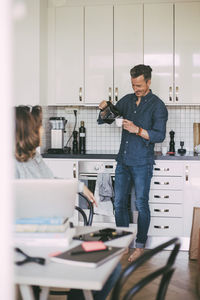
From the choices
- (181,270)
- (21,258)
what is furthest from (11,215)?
(181,270)

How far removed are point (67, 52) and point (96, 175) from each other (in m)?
1.37

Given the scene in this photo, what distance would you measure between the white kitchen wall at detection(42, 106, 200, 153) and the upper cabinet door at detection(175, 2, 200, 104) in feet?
1.19

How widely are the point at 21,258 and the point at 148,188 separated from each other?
2.33 metres

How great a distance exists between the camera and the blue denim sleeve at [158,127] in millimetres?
3441

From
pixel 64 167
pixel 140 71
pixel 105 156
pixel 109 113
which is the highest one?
pixel 140 71

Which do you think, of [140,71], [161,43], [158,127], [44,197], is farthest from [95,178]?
[44,197]

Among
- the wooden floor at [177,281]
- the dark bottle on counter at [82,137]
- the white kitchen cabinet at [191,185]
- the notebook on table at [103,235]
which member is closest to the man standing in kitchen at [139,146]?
the wooden floor at [177,281]

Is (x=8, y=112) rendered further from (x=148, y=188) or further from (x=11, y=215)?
(x=148, y=188)

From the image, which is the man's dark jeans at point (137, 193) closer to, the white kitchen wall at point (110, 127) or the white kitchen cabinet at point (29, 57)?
the white kitchen wall at point (110, 127)

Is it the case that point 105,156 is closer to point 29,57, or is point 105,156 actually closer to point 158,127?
point 158,127

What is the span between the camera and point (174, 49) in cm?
413

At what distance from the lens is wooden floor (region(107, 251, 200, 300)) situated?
8.95ft

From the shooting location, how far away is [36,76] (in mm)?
4027

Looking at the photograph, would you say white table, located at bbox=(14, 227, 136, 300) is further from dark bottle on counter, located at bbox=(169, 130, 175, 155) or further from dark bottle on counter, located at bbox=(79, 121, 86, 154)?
dark bottle on counter, located at bbox=(79, 121, 86, 154)
